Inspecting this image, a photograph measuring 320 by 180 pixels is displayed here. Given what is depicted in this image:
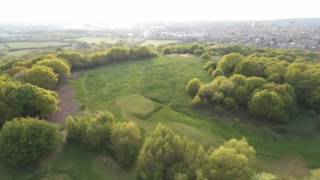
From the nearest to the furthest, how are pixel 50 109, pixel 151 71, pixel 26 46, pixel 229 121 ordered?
pixel 50 109, pixel 229 121, pixel 151 71, pixel 26 46

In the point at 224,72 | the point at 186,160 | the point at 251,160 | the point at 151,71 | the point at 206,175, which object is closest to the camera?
the point at 206,175

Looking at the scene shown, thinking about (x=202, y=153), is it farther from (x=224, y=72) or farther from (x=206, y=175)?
(x=224, y=72)

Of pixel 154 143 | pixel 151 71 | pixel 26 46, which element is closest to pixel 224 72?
pixel 151 71

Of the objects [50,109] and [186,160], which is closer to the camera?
[186,160]

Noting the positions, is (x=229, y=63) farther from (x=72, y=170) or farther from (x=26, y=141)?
(x=26, y=141)

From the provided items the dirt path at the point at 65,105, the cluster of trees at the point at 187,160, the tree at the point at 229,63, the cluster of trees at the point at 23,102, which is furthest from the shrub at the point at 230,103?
the cluster of trees at the point at 23,102

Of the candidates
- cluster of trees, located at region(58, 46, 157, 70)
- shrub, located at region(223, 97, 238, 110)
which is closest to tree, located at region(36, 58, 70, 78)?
cluster of trees, located at region(58, 46, 157, 70)

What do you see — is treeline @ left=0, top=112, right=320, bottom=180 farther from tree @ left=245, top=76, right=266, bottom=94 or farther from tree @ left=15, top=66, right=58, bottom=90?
tree @ left=245, top=76, right=266, bottom=94

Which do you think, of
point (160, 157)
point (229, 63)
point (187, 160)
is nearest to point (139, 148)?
point (160, 157)
